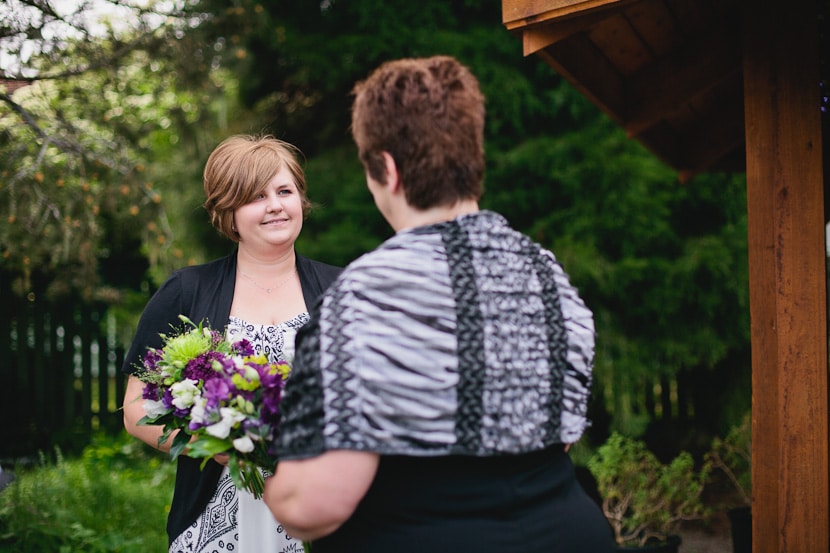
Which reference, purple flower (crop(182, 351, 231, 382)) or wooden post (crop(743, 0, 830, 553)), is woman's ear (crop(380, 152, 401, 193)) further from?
wooden post (crop(743, 0, 830, 553))

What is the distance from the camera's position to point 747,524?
14.2 ft

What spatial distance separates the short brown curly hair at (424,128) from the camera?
1468 mm

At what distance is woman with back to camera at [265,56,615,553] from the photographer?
4.53 feet

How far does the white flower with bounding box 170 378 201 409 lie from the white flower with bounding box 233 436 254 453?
183 mm

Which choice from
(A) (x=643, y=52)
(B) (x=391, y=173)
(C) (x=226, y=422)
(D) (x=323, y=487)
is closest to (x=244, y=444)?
(C) (x=226, y=422)

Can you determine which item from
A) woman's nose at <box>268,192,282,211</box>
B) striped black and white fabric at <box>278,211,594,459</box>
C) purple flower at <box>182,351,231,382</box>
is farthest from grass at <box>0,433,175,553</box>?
striped black and white fabric at <box>278,211,594,459</box>

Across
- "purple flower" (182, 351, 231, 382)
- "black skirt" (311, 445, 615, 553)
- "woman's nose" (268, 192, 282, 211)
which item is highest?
"woman's nose" (268, 192, 282, 211)

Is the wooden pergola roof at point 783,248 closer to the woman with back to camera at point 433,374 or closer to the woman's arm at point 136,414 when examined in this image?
the woman with back to camera at point 433,374

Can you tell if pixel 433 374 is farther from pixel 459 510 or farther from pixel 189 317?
pixel 189 317

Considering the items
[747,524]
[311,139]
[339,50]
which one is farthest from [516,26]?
[311,139]

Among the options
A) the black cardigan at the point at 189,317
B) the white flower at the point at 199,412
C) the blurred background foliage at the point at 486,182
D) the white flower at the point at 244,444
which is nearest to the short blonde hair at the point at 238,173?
the black cardigan at the point at 189,317

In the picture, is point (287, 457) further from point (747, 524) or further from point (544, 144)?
point (544, 144)

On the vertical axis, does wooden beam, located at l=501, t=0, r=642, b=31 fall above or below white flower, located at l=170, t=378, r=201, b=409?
above

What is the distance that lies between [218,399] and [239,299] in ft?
2.74
